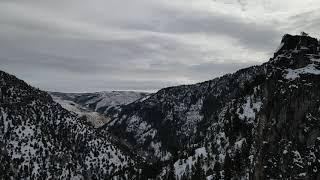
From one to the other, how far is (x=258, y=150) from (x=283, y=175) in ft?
45.9

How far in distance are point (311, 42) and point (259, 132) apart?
160 ft

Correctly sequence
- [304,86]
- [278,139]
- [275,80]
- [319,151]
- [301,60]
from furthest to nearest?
[301,60], [275,80], [304,86], [278,139], [319,151]

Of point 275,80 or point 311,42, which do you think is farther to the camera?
point 311,42

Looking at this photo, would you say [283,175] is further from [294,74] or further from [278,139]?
[294,74]

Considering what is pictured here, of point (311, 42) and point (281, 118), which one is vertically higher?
point (311, 42)

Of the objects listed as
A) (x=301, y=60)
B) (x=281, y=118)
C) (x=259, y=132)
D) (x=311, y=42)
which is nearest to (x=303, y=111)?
(x=281, y=118)

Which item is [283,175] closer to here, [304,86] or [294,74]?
[304,86]

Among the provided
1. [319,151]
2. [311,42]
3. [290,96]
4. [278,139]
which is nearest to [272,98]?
[290,96]

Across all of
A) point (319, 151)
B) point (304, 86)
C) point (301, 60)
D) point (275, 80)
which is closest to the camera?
point (319, 151)

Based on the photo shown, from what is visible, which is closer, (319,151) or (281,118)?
(319,151)

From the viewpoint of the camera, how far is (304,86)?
139000 mm

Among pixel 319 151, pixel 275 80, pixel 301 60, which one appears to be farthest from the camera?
pixel 301 60

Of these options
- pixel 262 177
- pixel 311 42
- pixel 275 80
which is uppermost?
pixel 311 42

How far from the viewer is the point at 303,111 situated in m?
132
